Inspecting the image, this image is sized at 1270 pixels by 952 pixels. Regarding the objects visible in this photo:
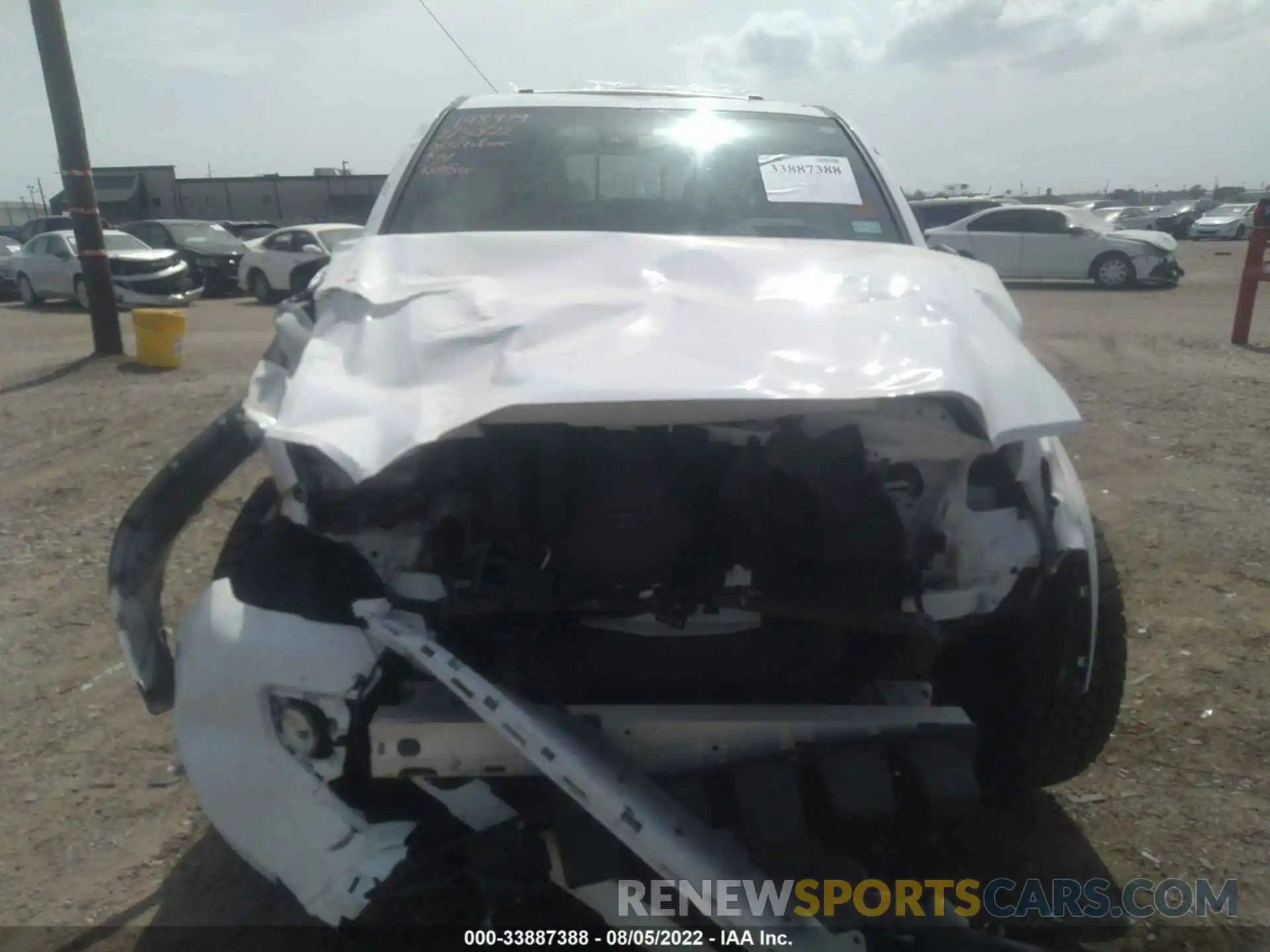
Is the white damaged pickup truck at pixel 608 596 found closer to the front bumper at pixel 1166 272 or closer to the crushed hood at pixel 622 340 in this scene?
the crushed hood at pixel 622 340

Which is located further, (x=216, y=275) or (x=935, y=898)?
(x=216, y=275)

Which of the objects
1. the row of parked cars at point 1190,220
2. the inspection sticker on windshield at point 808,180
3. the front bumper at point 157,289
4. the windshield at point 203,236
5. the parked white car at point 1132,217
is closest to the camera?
the inspection sticker on windshield at point 808,180

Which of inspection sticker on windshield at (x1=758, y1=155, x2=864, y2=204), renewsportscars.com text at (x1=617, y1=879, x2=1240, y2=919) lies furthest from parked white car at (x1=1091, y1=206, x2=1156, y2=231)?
renewsportscars.com text at (x1=617, y1=879, x2=1240, y2=919)

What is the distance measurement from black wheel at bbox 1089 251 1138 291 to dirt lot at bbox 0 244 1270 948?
10513mm

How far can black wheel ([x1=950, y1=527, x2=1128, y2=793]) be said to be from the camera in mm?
2520

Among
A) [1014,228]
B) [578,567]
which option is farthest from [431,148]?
[1014,228]

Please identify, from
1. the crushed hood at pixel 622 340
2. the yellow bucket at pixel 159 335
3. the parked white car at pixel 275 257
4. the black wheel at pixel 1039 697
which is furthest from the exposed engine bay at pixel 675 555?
the parked white car at pixel 275 257

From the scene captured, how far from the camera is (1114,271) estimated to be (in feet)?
58.9

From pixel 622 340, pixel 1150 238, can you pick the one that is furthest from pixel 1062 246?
pixel 622 340

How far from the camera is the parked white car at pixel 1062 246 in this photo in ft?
58.0

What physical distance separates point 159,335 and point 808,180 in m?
7.76

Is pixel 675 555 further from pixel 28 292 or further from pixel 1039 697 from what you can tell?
pixel 28 292

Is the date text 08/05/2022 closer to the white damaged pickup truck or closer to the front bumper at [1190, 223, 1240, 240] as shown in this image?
the white damaged pickup truck

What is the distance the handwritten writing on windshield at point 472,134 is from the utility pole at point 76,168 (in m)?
7.68
